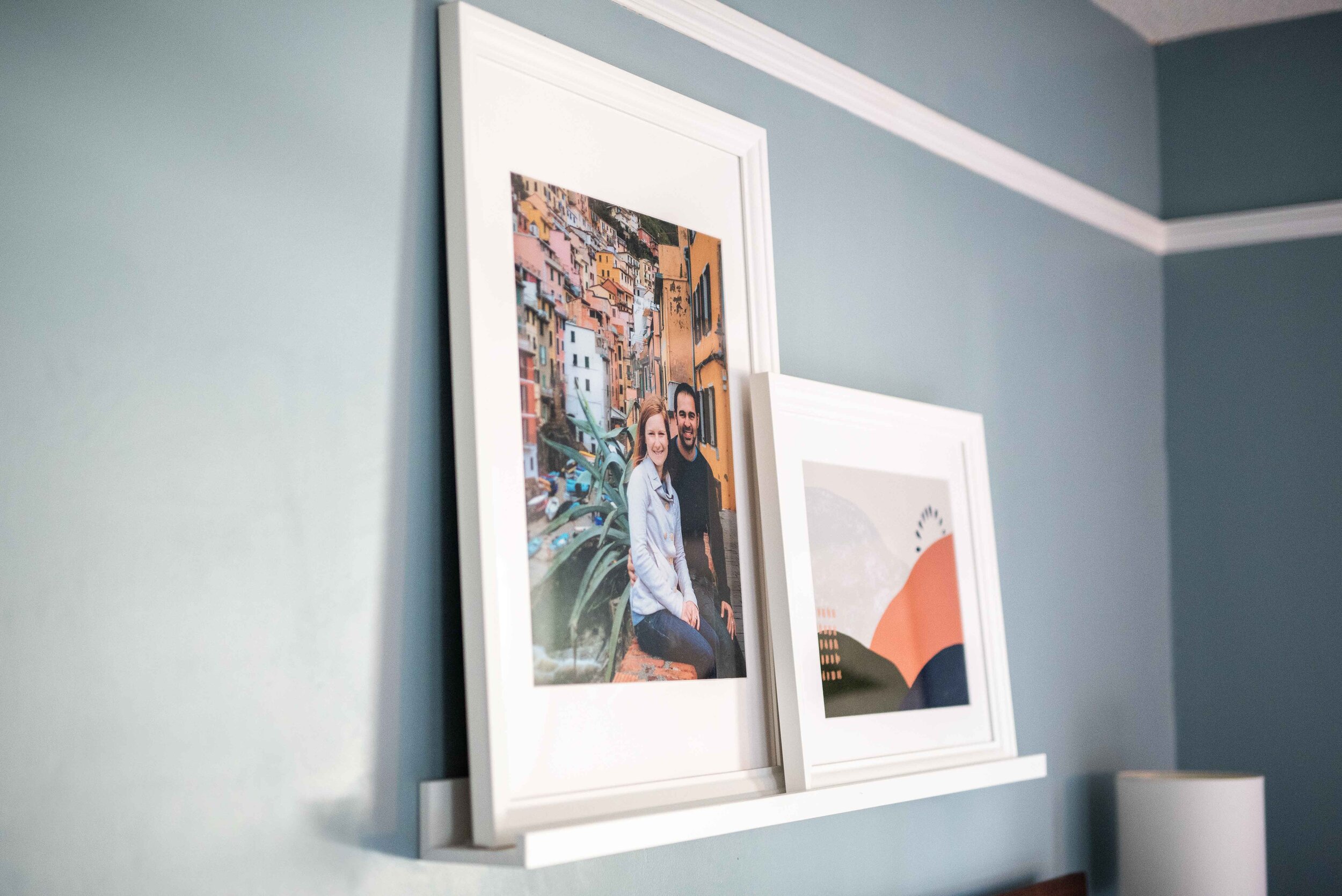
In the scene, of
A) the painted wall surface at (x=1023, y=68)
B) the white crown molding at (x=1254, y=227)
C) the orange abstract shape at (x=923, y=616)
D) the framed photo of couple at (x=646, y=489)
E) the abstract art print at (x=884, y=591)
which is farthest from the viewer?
the white crown molding at (x=1254, y=227)

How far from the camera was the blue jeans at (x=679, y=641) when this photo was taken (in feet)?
5.47

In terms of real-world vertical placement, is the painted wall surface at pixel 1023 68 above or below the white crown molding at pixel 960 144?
above

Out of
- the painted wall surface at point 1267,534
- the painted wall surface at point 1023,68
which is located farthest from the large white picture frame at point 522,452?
the painted wall surface at point 1267,534

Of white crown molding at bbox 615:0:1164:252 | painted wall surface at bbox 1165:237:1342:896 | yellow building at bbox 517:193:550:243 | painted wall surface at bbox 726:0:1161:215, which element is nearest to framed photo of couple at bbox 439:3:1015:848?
yellow building at bbox 517:193:550:243

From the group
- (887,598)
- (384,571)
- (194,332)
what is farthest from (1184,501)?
(194,332)

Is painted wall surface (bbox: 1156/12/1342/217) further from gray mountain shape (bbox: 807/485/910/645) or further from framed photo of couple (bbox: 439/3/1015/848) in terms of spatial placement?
gray mountain shape (bbox: 807/485/910/645)

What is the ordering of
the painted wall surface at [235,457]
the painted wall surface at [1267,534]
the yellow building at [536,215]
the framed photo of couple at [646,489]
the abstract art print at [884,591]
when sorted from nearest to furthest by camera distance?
the painted wall surface at [235,457] → the framed photo of couple at [646,489] → the yellow building at [536,215] → the abstract art print at [884,591] → the painted wall surface at [1267,534]

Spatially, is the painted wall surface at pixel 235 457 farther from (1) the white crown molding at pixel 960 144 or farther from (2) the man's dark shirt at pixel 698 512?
(2) the man's dark shirt at pixel 698 512

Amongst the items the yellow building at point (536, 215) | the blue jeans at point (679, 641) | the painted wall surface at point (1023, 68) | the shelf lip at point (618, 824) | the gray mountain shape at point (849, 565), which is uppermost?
the painted wall surface at point (1023, 68)

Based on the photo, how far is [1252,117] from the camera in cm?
336

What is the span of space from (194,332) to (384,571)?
374 millimetres

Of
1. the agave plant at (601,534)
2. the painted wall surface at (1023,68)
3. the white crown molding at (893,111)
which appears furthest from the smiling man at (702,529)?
the painted wall surface at (1023,68)

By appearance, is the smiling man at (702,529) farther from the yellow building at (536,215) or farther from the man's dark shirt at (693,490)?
the yellow building at (536,215)

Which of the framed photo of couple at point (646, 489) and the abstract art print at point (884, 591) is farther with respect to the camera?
the abstract art print at point (884, 591)
